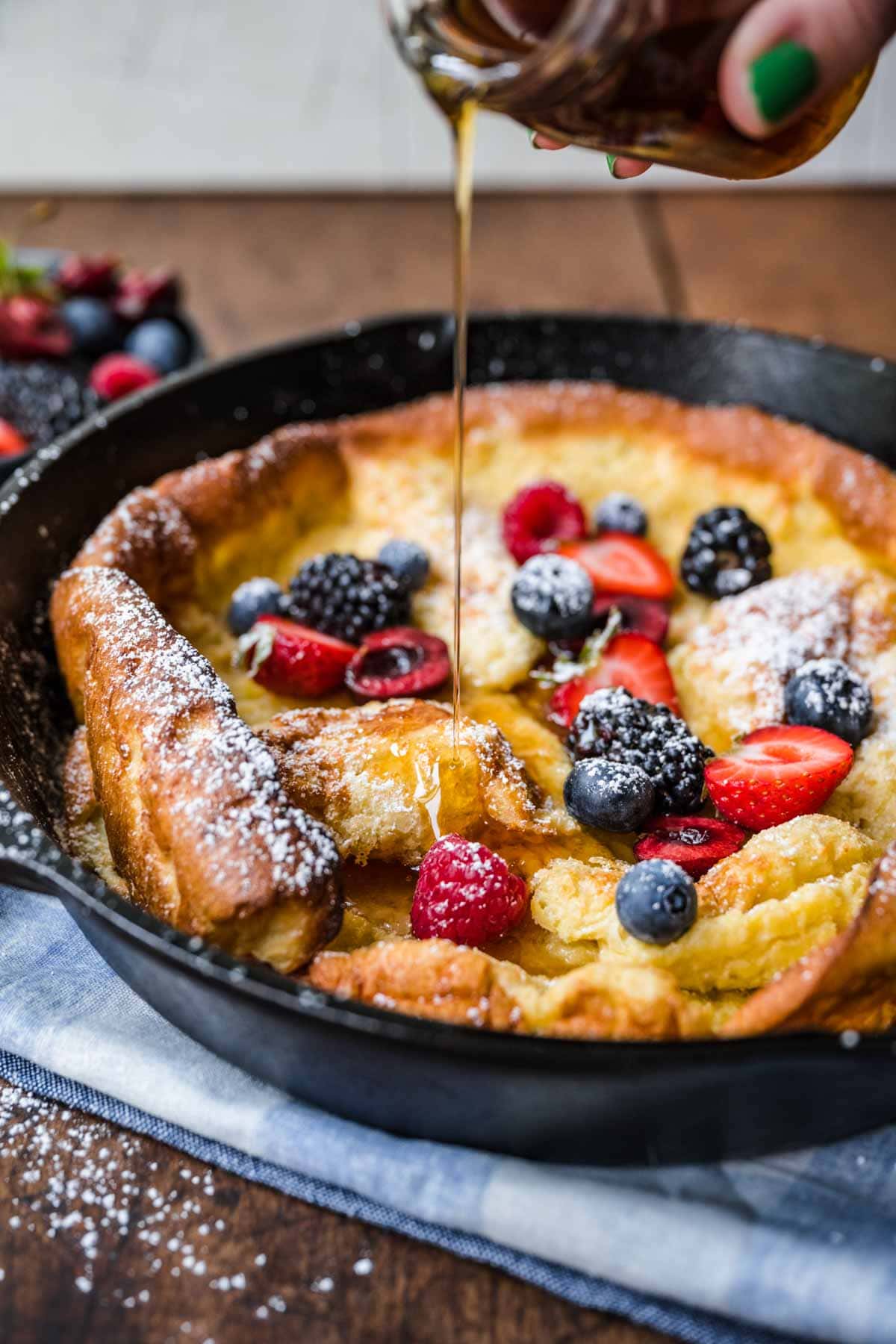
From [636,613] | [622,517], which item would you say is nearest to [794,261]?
[622,517]

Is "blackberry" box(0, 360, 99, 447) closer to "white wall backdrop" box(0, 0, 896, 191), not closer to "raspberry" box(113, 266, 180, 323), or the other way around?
"raspberry" box(113, 266, 180, 323)

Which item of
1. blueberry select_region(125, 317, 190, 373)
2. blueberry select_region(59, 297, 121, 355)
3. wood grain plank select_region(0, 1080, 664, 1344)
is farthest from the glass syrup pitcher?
blueberry select_region(59, 297, 121, 355)

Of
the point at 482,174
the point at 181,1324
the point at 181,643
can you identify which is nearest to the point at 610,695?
the point at 181,643

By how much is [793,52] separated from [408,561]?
3.91 feet

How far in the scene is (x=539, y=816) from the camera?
6.49ft

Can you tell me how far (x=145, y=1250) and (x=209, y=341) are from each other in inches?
116

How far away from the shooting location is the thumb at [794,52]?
1396mm

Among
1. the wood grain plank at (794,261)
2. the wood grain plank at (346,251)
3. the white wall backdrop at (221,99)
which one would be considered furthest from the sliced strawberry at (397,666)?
the white wall backdrop at (221,99)

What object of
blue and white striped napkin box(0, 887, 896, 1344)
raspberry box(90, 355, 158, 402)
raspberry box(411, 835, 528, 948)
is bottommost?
blue and white striped napkin box(0, 887, 896, 1344)

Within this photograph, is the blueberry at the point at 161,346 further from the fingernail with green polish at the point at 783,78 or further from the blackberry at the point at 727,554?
the fingernail with green polish at the point at 783,78

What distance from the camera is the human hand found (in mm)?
1396

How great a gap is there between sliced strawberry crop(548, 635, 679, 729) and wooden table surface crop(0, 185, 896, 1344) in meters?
0.91

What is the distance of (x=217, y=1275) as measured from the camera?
1.59m

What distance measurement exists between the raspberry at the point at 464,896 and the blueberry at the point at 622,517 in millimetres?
1008
